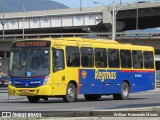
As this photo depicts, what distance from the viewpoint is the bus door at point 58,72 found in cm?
2530

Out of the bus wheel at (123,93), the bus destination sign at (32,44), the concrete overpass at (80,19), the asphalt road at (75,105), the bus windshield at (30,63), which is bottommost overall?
the asphalt road at (75,105)

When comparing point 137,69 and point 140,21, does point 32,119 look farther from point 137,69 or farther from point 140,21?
point 140,21

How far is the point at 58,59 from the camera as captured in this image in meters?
25.6

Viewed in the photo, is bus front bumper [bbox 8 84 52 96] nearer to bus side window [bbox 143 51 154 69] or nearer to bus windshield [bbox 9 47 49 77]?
bus windshield [bbox 9 47 49 77]

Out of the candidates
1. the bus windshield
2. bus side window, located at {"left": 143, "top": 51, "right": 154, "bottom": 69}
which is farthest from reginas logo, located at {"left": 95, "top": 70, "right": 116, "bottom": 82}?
the bus windshield

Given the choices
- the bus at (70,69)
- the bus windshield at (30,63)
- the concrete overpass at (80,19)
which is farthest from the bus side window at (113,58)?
the concrete overpass at (80,19)

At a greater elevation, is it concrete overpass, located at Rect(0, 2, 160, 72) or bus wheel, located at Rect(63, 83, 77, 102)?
concrete overpass, located at Rect(0, 2, 160, 72)

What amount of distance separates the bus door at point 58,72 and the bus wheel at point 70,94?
1.05 feet

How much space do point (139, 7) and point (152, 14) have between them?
263 centimetres

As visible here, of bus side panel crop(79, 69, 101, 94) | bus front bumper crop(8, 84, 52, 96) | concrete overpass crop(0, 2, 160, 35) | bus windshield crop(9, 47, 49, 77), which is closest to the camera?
bus front bumper crop(8, 84, 52, 96)

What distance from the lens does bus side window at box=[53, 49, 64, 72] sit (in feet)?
83.4

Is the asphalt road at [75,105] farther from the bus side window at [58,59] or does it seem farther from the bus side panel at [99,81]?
the bus side window at [58,59]

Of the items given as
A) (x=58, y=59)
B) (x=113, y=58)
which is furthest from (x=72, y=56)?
(x=113, y=58)

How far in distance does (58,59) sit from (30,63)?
54.0 inches
